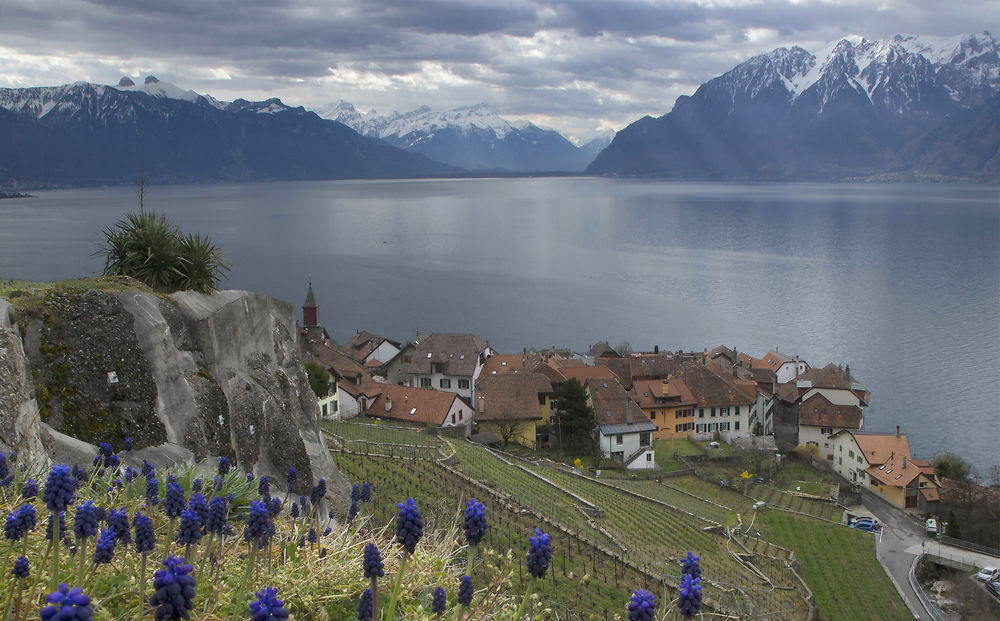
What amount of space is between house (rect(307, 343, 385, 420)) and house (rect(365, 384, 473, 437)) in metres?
→ 0.77

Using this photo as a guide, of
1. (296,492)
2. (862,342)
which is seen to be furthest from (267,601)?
(862,342)

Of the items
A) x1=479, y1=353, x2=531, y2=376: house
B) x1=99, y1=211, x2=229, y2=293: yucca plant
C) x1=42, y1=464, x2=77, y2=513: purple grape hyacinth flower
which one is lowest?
x1=479, y1=353, x2=531, y2=376: house

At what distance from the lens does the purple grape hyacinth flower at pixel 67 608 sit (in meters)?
3.13

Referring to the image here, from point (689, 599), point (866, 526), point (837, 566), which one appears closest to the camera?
point (689, 599)

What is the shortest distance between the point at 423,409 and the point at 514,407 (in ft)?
19.5

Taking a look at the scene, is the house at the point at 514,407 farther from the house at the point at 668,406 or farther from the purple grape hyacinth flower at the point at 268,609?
the purple grape hyacinth flower at the point at 268,609

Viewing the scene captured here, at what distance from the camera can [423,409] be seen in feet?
152

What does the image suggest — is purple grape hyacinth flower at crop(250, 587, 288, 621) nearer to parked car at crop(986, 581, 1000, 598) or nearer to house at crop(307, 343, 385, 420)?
house at crop(307, 343, 385, 420)

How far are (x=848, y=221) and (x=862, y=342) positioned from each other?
135 meters

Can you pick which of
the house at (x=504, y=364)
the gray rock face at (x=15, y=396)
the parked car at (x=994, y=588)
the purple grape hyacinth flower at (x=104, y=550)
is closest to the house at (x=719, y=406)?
the house at (x=504, y=364)

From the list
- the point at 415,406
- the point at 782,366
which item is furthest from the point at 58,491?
the point at 782,366

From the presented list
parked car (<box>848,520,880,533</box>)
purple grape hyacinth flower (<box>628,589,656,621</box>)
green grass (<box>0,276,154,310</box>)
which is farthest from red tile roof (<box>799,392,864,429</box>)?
purple grape hyacinth flower (<box>628,589,656,621</box>)

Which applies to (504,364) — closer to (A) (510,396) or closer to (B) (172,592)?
A: (A) (510,396)

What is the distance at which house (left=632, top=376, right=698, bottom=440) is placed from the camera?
175 ft
